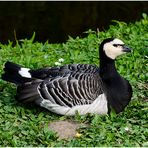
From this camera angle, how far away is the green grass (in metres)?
6.57

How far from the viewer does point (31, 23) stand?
47.3 ft

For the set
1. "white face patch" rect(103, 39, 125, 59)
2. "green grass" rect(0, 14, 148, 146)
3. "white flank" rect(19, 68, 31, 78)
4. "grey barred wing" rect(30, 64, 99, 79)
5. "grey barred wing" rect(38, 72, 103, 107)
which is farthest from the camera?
"white flank" rect(19, 68, 31, 78)

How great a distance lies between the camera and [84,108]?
7020 mm

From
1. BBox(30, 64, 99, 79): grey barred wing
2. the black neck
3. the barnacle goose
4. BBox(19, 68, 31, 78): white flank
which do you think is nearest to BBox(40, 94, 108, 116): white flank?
the barnacle goose

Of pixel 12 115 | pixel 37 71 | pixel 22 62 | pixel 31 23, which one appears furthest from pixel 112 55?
pixel 31 23

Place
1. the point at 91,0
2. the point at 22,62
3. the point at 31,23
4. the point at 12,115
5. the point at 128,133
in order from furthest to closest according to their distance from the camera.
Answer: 1. the point at 91,0
2. the point at 31,23
3. the point at 22,62
4. the point at 12,115
5. the point at 128,133

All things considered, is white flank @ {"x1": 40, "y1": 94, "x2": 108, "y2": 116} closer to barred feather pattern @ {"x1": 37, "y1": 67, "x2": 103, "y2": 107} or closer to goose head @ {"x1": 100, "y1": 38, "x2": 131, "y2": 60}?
barred feather pattern @ {"x1": 37, "y1": 67, "x2": 103, "y2": 107}

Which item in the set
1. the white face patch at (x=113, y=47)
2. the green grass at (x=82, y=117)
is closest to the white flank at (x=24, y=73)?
the green grass at (x=82, y=117)

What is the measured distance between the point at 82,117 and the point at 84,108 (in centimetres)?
11

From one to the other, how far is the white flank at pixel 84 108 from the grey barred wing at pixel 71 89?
0.04 metres

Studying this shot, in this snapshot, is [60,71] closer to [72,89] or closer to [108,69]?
[72,89]

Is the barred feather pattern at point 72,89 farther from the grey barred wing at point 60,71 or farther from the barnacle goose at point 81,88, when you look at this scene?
the grey barred wing at point 60,71

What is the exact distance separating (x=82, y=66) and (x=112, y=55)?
482 mm

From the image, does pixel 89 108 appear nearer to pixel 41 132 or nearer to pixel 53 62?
pixel 41 132
